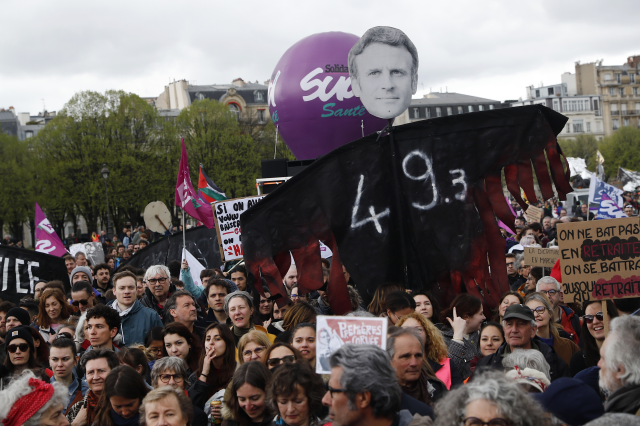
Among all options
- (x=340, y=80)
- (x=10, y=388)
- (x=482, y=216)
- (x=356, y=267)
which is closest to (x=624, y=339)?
(x=482, y=216)

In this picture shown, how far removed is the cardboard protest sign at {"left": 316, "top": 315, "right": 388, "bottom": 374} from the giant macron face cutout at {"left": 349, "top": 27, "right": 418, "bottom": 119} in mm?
3106

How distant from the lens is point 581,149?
3649 inches

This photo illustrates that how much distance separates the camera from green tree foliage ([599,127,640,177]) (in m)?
88.1

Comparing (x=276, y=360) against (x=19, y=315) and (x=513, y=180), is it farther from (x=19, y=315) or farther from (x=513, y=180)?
(x=19, y=315)

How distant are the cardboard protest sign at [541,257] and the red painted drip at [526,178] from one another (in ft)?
9.22

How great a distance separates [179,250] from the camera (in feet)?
47.3

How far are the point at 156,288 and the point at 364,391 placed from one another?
18.8 ft

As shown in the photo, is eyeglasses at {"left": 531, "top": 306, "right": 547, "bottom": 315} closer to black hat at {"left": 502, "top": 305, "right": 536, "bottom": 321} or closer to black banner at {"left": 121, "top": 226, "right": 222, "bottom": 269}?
black hat at {"left": 502, "top": 305, "right": 536, "bottom": 321}

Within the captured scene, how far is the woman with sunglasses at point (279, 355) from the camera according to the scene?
4.93 m

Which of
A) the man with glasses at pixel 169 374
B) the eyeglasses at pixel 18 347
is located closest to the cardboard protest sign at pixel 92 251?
the eyeglasses at pixel 18 347

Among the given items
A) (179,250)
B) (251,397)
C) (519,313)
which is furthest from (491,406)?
(179,250)

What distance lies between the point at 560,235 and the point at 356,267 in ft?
5.71

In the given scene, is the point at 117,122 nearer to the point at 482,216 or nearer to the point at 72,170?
the point at 72,170

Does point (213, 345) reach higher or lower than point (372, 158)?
lower
